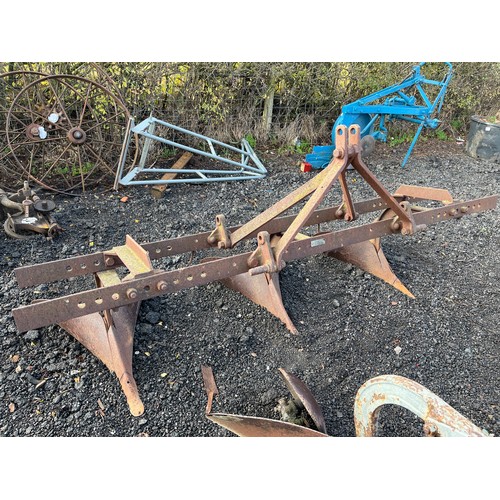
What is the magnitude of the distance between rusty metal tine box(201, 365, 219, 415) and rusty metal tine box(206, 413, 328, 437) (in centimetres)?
19

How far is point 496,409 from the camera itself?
97.0 inches

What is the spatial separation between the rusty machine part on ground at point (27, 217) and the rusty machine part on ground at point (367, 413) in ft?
7.31

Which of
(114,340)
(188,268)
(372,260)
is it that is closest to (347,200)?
(372,260)

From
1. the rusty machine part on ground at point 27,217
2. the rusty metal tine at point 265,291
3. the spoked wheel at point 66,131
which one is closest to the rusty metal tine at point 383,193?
the rusty metal tine at point 265,291

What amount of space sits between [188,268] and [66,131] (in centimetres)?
329

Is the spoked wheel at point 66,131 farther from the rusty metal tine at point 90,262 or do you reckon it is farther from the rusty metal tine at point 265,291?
the rusty metal tine at point 265,291

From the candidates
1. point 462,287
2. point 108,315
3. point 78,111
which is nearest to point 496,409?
point 462,287

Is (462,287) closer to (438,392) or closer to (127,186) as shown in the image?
(438,392)

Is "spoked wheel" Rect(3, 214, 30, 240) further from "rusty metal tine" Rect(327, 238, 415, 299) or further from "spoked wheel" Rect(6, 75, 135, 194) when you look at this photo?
"rusty metal tine" Rect(327, 238, 415, 299)

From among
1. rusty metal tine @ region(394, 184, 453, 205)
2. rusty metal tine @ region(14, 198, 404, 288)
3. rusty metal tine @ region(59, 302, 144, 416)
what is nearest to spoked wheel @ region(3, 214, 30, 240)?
rusty metal tine @ region(14, 198, 404, 288)

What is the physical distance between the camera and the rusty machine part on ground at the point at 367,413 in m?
1.61

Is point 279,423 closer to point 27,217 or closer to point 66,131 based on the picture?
point 27,217

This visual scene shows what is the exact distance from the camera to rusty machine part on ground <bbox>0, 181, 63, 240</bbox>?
3.98 meters

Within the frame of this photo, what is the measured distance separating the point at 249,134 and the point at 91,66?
2.36 meters
